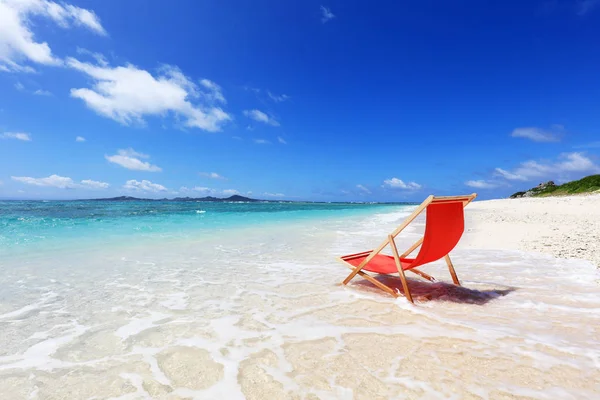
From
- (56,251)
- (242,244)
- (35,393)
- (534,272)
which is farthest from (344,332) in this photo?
(56,251)

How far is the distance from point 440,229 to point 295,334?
245 cm

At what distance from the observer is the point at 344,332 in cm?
334

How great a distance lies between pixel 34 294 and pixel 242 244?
18.6ft

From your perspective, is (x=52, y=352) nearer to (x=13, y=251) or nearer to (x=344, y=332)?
(x=344, y=332)

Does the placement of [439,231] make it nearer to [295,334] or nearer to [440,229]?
[440,229]

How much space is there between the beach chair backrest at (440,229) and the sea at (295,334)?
0.66 meters

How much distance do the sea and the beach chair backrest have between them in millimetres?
657

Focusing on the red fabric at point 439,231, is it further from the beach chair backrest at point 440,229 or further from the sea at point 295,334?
the sea at point 295,334

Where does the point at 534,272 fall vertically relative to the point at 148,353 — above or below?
above

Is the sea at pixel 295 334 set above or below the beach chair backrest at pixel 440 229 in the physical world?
below

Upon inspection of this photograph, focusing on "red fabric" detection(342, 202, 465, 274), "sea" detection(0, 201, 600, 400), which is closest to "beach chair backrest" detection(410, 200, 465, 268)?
"red fabric" detection(342, 202, 465, 274)

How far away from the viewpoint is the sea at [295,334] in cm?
241

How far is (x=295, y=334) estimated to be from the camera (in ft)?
10.9

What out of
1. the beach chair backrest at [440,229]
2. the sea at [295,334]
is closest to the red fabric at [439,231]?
the beach chair backrest at [440,229]
